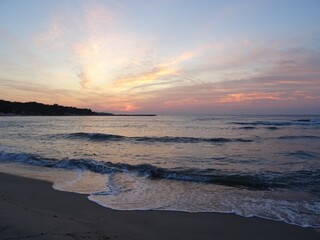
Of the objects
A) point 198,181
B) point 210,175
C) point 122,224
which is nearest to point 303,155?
point 210,175

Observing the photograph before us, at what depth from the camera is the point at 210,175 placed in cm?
1004

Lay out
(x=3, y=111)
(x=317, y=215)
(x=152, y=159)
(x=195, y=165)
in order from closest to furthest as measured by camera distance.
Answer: (x=317, y=215), (x=195, y=165), (x=152, y=159), (x=3, y=111)

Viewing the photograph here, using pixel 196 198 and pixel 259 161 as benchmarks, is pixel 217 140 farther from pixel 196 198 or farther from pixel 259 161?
pixel 196 198

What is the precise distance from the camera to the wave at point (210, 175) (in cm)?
891

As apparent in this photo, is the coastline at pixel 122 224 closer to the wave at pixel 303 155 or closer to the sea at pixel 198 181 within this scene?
the sea at pixel 198 181

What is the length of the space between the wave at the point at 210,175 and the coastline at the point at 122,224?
325 cm

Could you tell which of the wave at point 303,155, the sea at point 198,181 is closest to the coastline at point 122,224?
the sea at point 198,181

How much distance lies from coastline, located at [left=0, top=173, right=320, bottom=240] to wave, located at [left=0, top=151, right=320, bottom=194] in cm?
325

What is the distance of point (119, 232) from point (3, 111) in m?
121

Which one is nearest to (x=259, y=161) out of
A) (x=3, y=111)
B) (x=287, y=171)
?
(x=287, y=171)

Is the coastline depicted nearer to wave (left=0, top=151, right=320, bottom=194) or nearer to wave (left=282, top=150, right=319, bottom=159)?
wave (left=0, top=151, right=320, bottom=194)

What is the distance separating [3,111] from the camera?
357 ft

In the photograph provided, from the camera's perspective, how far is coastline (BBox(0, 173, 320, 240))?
448 cm

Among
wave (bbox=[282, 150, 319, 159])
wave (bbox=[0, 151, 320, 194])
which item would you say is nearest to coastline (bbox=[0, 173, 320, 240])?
wave (bbox=[0, 151, 320, 194])
